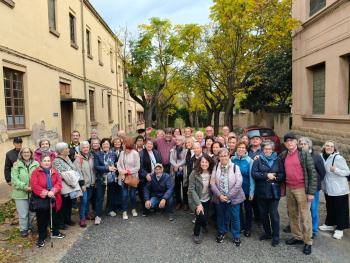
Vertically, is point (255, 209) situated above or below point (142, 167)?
below

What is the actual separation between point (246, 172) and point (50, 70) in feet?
30.9

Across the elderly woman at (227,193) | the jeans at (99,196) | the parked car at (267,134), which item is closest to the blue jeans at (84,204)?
the jeans at (99,196)

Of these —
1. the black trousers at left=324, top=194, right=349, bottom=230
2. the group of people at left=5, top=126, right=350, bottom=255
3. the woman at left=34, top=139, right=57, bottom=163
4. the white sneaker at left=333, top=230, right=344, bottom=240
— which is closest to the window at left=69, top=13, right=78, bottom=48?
the group of people at left=5, top=126, right=350, bottom=255

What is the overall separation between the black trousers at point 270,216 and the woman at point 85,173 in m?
3.23

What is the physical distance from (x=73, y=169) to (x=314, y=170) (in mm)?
4124

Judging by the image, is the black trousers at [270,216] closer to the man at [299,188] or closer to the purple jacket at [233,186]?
the man at [299,188]

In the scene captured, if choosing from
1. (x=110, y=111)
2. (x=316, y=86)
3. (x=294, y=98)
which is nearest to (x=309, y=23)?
(x=316, y=86)

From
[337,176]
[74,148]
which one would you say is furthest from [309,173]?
[74,148]

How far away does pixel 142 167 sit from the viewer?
647 centimetres

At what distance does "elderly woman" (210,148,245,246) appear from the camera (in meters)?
4.89

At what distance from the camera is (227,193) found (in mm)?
4922

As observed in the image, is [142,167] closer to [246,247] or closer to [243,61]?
[246,247]

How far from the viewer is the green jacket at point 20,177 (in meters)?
4.90

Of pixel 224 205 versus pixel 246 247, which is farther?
pixel 224 205
